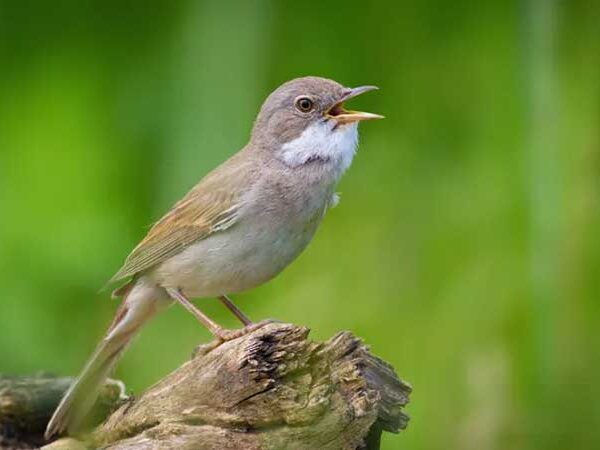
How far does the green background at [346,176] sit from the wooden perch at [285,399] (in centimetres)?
61

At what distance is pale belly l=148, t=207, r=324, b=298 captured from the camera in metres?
5.30

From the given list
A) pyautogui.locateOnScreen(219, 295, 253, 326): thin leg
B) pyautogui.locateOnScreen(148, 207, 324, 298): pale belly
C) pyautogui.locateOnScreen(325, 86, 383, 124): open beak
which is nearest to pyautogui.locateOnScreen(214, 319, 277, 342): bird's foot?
pyautogui.locateOnScreen(148, 207, 324, 298): pale belly

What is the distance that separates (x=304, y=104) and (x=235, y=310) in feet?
3.27

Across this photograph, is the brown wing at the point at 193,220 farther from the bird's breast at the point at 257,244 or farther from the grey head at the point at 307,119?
the grey head at the point at 307,119

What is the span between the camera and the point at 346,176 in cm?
639

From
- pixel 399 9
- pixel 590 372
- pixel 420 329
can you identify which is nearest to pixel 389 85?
pixel 399 9

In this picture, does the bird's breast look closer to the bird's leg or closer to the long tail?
the bird's leg

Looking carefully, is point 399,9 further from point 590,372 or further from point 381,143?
point 590,372

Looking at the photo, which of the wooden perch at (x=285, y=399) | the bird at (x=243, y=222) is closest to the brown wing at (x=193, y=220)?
the bird at (x=243, y=222)

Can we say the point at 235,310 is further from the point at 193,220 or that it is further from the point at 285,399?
the point at 285,399

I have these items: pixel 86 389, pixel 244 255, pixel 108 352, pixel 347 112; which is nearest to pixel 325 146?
pixel 347 112

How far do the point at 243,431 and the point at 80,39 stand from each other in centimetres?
249

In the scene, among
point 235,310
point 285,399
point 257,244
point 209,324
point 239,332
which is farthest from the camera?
point 235,310

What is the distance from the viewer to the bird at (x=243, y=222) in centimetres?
535
